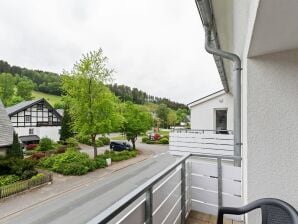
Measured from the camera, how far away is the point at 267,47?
1610mm

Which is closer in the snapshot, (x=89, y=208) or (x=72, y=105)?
(x=89, y=208)

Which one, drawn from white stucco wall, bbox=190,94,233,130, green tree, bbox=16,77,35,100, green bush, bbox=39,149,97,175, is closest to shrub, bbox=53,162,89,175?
green bush, bbox=39,149,97,175

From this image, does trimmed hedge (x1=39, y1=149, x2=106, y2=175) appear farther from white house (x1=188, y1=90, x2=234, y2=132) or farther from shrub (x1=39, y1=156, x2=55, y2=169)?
white house (x1=188, y1=90, x2=234, y2=132)

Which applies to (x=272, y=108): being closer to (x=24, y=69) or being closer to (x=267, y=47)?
(x=267, y=47)

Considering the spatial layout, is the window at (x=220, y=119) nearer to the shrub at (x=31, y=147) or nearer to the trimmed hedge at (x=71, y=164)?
the trimmed hedge at (x=71, y=164)

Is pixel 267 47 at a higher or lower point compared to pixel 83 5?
lower

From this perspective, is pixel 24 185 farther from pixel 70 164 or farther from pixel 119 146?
pixel 119 146

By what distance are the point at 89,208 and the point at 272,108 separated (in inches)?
285

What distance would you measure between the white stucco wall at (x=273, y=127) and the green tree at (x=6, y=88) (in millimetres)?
39644

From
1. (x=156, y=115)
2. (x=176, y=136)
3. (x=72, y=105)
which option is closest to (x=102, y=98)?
(x=72, y=105)

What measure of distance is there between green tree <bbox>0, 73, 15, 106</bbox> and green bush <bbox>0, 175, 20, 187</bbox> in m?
28.4

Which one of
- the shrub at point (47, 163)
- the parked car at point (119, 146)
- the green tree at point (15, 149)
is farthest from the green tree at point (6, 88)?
the shrub at point (47, 163)

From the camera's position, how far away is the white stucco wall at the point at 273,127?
1721 mm

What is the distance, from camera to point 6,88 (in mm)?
34875
